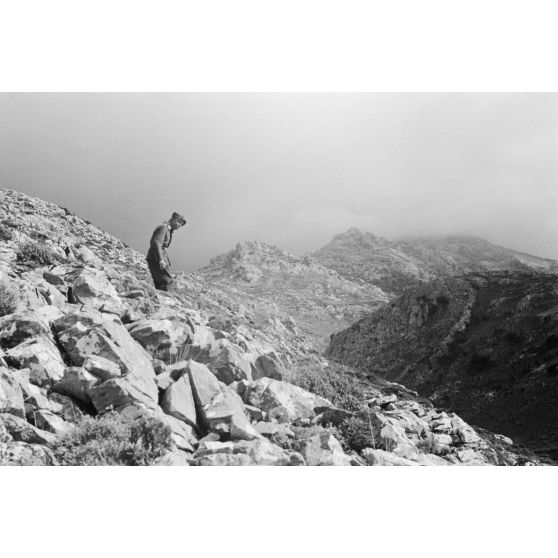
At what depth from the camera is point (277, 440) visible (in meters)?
7.27

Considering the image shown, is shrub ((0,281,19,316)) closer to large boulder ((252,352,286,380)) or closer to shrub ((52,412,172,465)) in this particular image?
shrub ((52,412,172,465))

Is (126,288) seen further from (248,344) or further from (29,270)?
(248,344)

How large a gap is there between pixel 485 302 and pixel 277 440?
1409 inches

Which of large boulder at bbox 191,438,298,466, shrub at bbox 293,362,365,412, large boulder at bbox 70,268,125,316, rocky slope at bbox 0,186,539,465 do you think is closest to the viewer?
large boulder at bbox 191,438,298,466

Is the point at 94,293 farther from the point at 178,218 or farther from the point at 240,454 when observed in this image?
the point at 240,454

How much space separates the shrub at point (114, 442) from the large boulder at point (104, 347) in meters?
0.92

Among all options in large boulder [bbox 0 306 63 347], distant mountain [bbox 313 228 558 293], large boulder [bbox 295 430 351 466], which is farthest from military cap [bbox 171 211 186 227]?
distant mountain [bbox 313 228 558 293]

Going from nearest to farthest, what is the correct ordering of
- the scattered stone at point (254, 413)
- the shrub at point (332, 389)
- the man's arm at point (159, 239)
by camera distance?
the scattered stone at point (254, 413) → the shrub at point (332, 389) → the man's arm at point (159, 239)

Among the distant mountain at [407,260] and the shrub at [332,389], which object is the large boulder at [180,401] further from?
the distant mountain at [407,260]

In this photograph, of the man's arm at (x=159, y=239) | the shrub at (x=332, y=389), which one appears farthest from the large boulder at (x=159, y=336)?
the man's arm at (x=159, y=239)

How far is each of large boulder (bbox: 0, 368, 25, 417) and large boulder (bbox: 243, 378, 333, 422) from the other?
4.22 meters

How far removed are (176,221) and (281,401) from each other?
10.3 meters

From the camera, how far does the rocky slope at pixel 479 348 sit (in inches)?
860

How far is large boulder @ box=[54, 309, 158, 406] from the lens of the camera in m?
7.52
